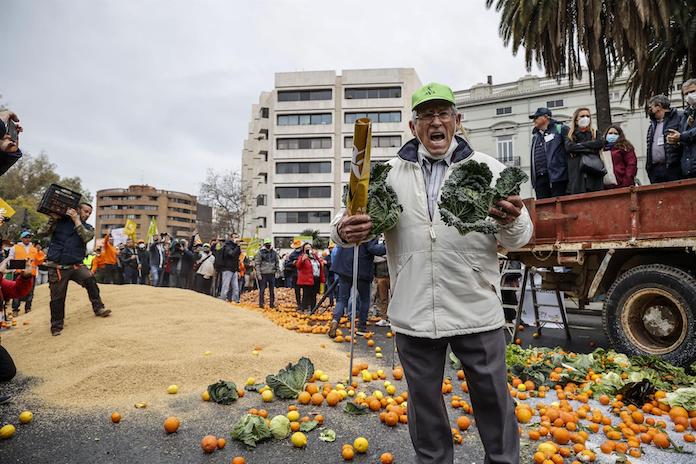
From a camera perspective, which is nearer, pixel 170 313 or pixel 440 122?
pixel 440 122

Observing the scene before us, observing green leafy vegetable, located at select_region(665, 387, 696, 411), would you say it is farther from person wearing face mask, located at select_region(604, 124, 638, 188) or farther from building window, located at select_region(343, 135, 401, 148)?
building window, located at select_region(343, 135, 401, 148)

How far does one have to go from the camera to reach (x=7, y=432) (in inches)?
145

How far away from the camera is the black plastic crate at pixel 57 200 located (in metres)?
7.18

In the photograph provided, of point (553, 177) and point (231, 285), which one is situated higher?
point (553, 177)

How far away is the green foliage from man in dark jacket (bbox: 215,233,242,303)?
36.8 ft

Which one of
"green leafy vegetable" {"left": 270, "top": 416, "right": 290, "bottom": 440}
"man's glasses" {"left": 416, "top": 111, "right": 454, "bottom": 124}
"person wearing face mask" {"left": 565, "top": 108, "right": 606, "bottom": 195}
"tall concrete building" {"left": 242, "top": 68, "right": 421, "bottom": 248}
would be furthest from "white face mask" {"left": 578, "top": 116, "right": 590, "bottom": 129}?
"tall concrete building" {"left": 242, "top": 68, "right": 421, "bottom": 248}

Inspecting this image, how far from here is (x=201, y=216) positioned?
2303 inches

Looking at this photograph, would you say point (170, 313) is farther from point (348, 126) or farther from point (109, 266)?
point (348, 126)

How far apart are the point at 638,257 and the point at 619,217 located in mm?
621

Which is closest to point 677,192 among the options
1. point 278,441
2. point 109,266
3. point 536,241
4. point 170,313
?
point 536,241

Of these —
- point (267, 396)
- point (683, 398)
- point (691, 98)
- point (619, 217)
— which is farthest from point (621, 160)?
point (267, 396)

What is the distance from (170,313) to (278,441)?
4.64m

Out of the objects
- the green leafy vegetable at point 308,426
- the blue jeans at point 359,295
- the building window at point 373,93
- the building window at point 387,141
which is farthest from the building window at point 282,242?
the green leafy vegetable at point 308,426

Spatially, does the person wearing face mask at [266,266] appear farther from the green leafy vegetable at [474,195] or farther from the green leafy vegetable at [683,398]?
the green leafy vegetable at [474,195]
